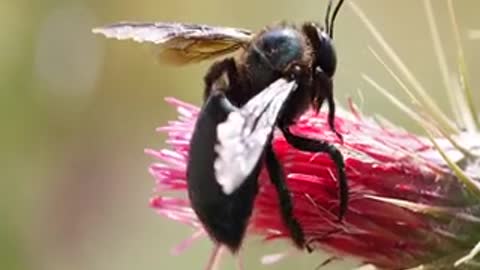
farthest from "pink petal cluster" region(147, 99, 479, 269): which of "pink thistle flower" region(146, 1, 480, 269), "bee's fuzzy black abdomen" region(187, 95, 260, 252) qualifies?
"bee's fuzzy black abdomen" region(187, 95, 260, 252)

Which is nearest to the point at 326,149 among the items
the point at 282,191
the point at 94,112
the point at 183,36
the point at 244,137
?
the point at 282,191

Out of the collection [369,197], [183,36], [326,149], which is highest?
[183,36]

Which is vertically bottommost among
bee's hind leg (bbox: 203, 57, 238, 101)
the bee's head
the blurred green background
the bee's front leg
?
the blurred green background

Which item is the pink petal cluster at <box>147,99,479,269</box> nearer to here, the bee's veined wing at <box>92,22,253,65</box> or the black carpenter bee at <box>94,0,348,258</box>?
the black carpenter bee at <box>94,0,348,258</box>

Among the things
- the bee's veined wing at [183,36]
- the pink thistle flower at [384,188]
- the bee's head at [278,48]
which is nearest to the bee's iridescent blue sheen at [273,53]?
the bee's head at [278,48]

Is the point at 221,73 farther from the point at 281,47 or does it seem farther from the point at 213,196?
the point at 213,196

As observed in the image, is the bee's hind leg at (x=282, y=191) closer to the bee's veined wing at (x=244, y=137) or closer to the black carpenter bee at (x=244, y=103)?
the black carpenter bee at (x=244, y=103)
